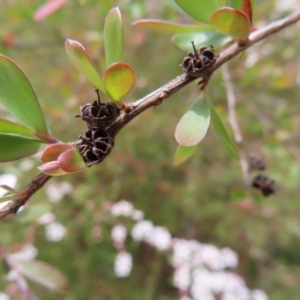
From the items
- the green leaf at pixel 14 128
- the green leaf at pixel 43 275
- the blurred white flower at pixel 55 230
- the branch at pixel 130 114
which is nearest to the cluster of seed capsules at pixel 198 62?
the branch at pixel 130 114

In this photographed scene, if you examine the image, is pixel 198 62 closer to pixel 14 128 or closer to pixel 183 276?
pixel 14 128

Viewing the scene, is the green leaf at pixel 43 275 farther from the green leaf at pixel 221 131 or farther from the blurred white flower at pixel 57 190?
the blurred white flower at pixel 57 190

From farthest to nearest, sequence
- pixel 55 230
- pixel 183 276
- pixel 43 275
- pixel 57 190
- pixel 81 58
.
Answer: pixel 57 190
pixel 55 230
pixel 183 276
pixel 43 275
pixel 81 58

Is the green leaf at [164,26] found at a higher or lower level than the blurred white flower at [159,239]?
higher

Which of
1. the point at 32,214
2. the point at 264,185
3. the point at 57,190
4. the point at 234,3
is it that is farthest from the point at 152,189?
the point at 234,3

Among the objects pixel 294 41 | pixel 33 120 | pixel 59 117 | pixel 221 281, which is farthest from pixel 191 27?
pixel 294 41

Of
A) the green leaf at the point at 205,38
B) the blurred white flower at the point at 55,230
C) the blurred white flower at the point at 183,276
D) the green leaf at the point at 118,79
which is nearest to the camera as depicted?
the green leaf at the point at 118,79

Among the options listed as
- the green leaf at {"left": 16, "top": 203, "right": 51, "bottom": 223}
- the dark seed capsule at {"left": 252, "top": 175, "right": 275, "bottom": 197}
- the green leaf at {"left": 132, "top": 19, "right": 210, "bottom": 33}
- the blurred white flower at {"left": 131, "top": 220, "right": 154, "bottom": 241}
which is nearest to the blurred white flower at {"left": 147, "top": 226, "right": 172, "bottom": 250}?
the blurred white flower at {"left": 131, "top": 220, "right": 154, "bottom": 241}
